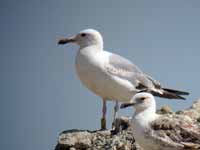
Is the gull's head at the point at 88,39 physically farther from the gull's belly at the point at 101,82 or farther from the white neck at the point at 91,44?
the gull's belly at the point at 101,82

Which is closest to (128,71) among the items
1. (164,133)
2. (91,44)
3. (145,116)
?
(91,44)

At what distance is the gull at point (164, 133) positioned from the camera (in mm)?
12094

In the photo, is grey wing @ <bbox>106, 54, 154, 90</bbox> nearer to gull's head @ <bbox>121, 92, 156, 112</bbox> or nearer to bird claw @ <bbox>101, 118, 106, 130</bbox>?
bird claw @ <bbox>101, 118, 106, 130</bbox>

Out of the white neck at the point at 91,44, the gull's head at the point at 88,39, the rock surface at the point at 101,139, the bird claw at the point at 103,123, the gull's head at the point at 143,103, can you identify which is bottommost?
the rock surface at the point at 101,139

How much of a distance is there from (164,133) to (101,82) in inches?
139

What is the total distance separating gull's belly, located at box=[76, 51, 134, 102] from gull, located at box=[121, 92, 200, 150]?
290 cm

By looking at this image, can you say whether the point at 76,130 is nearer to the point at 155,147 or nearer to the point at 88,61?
the point at 88,61

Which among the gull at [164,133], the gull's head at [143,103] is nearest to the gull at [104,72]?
the gull's head at [143,103]

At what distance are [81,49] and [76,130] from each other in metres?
2.20

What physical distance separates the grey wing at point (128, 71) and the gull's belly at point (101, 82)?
0.20 m

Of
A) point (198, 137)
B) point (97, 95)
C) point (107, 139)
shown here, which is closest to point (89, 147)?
point (107, 139)

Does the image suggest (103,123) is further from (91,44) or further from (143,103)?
(143,103)

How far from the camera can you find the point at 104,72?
15.5 meters

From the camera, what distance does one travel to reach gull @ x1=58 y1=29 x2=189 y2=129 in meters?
15.5
